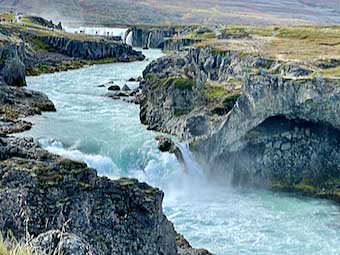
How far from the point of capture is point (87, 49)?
93.8 metres

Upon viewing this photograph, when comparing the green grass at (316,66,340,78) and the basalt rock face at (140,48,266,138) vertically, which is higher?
the green grass at (316,66,340,78)

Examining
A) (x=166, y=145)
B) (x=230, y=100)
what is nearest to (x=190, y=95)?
(x=230, y=100)

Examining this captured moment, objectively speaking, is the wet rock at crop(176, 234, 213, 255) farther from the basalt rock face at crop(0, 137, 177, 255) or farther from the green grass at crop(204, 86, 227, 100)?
the green grass at crop(204, 86, 227, 100)

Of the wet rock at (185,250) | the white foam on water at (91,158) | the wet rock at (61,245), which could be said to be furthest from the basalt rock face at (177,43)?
the wet rock at (61,245)

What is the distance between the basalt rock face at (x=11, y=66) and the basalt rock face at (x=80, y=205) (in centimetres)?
4022

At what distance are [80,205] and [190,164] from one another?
1877 centimetres

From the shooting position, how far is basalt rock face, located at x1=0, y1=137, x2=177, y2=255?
51.4 ft

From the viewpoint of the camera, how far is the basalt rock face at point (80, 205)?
15.7 m

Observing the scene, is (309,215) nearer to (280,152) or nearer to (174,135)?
(280,152)

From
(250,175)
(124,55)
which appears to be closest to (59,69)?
(124,55)

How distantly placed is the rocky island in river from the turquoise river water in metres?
0.17

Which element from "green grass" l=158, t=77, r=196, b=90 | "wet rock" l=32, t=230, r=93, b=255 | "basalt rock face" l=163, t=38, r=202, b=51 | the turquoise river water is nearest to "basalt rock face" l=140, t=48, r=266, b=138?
"green grass" l=158, t=77, r=196, b=90

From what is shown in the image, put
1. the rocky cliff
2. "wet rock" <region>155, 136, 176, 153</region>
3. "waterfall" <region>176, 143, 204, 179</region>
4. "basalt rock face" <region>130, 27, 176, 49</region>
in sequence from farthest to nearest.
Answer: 1. "basalt rock face" <region>130, 27, 176, 49</region>
2. "wet rock" <region>155, 136, 176, 153</region>
3. "waterfall" <region>176, 143, 204, 179</region>
4. the rocky cliff

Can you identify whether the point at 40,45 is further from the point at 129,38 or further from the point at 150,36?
the point at 150,36
